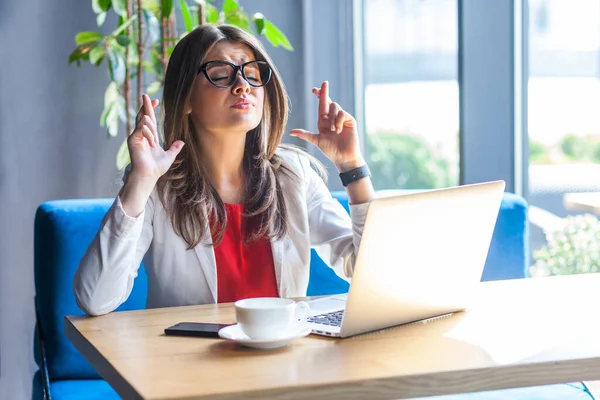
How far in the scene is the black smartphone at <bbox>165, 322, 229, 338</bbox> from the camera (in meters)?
1.25

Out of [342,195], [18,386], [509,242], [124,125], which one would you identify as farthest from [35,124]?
[509,242]

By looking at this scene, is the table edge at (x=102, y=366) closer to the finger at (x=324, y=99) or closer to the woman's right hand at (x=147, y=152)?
the woman's right hand at (x=147, y=152)

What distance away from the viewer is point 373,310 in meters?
1.23

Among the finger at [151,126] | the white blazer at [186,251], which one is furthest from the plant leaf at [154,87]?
the finger at [151,126]

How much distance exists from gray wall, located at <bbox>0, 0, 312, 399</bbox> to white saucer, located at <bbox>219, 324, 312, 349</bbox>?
2.14 m

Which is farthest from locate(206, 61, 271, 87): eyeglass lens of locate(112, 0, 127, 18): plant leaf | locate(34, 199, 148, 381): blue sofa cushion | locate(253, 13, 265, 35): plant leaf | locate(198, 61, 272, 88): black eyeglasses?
locate(112, 0, 127, 18): plant leaf

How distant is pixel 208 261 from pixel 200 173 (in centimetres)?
23

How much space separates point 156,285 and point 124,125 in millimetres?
1771

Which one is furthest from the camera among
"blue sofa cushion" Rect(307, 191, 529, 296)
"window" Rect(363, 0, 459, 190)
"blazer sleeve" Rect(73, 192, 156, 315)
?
"window" Rect(363, 0, 459, 190)

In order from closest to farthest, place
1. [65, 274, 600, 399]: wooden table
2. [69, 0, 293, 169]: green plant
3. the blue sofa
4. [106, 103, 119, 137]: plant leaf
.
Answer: [65, 274, 600, 399]: wooden table < the blue sofa < [69, 0, 293, 169]: green plant < [106, 103, 119, 137]: plant leaf

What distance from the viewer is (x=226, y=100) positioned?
178cm

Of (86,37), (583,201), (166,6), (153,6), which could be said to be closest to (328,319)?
(583,201)

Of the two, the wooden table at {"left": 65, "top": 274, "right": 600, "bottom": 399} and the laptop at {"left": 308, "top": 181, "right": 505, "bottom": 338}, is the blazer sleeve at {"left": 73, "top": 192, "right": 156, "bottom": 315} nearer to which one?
the wooden table at {"left": 65, "top": 274, "right": 600, "bottom": 399}

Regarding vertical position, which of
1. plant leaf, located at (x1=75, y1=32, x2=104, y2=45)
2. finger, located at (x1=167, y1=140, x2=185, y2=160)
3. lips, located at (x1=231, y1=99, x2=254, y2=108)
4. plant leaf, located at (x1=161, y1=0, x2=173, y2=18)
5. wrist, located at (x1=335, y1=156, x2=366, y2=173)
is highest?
plant leaf, located at (x1=161, y1=0, x2=173, y2=18)
